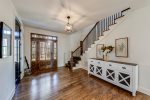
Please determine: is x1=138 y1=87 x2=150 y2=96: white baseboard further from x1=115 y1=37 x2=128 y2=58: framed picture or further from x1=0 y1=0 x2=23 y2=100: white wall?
x1=0 y1=0 x2=23 y2=100: white wall

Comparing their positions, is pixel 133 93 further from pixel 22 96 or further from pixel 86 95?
pixel 22 96

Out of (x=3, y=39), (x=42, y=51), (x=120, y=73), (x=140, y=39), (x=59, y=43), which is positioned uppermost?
(x=59, y=43)

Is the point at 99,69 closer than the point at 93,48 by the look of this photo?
Yes

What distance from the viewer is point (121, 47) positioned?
3.62m

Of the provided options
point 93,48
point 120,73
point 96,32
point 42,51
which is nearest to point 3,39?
point 120,73

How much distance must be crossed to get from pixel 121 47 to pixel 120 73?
1.01 m

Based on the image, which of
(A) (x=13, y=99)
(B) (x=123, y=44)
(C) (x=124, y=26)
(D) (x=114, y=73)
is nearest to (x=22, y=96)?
(A) (x=13, y=99)

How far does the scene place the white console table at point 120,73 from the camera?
111 inches

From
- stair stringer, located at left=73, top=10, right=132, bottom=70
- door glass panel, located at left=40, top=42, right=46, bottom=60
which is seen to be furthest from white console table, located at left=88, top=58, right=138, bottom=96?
door glass panel, located at left=40, top=42, right=46, bottom=60

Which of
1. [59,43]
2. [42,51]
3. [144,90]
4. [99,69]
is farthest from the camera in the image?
[59,43]

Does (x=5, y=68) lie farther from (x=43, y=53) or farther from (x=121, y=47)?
(x=43, y=53)

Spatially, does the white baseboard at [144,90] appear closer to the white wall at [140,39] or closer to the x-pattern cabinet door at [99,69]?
the white wall at [140,39]

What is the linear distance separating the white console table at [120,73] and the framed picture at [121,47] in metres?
0.45

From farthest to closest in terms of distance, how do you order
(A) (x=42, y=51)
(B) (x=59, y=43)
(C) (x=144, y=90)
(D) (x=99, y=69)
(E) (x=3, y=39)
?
1. (B) (x=59, y=43)
2. (A) (x=42, y=51)
3. (D) (x=99, y=69)
4. (C) (x=144, y=90)
5. (E) (x=3, y=39)
